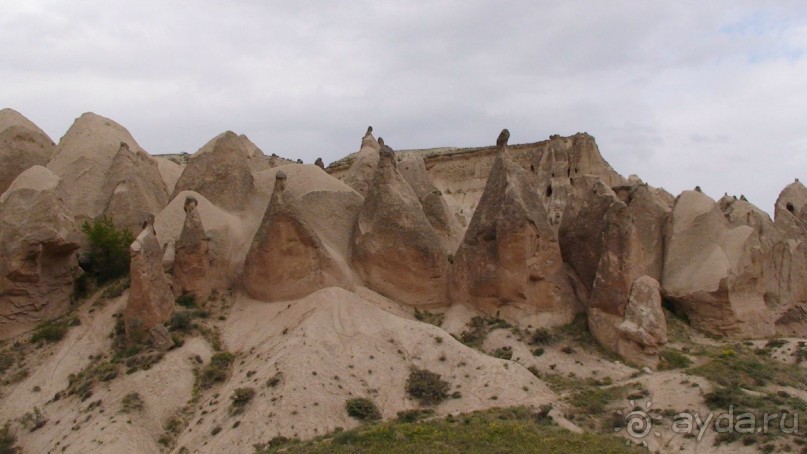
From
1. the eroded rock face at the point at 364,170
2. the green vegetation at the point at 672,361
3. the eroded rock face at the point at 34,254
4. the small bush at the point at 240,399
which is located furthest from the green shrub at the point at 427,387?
the eroded rock face at the point at 364,170

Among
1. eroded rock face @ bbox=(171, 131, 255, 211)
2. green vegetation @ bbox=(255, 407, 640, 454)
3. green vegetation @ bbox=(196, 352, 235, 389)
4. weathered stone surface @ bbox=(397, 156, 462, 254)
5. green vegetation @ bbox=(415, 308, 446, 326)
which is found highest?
eroded rock face @ bbox=(171, 131, 255, 211)

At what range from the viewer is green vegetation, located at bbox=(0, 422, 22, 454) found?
66.0ft

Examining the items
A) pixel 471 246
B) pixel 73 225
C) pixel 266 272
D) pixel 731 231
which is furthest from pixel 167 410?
pixel 731 231

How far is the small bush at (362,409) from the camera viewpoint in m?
19.9

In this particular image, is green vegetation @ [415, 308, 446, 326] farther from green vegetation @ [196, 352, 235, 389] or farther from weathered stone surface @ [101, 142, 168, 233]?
weathered stone surface @ [101, 142, 168, 233]

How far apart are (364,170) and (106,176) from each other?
33.1 feet

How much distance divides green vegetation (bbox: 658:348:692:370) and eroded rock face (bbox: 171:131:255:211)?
547 inches

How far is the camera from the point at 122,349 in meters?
23.0

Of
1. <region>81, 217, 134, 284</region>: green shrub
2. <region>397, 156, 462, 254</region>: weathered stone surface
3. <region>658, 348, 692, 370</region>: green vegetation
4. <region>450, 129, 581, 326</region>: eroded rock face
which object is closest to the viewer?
<region>658, 348, 692, 370</region>: green vegetation

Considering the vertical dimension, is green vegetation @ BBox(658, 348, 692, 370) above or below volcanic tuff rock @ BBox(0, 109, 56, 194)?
below

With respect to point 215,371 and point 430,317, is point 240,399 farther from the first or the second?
point 430,317

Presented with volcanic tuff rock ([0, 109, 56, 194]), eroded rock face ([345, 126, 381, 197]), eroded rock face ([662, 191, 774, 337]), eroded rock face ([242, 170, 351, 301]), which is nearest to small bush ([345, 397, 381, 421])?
eroded rock face ([242, 170, 351, 301])

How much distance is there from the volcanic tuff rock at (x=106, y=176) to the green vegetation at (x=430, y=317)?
955cm

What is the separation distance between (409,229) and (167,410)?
944 cm
